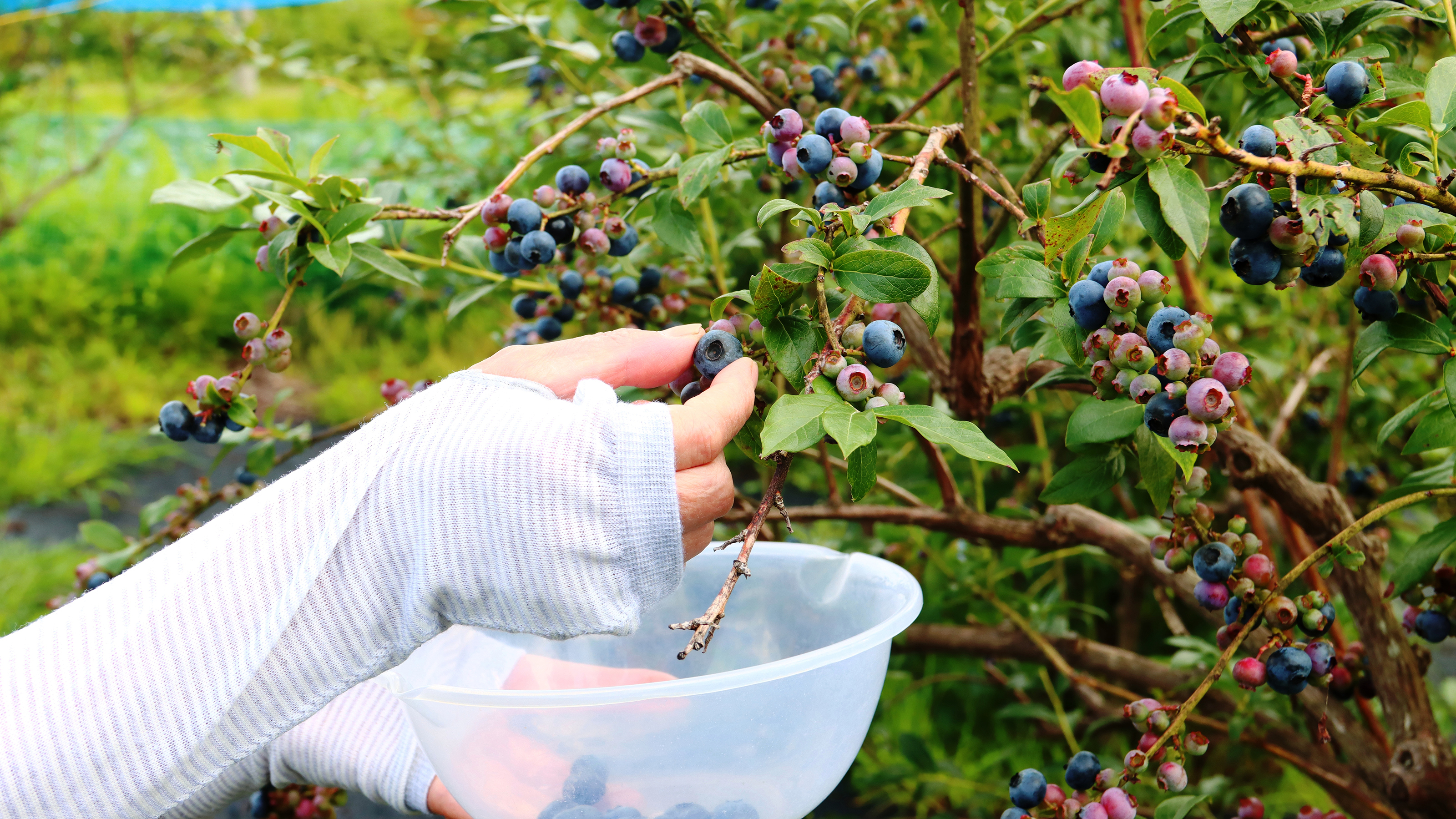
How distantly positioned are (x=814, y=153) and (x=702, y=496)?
0.76 feet

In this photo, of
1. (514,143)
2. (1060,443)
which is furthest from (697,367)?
(514,143)

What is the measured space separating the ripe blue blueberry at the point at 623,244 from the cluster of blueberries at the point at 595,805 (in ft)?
1.37

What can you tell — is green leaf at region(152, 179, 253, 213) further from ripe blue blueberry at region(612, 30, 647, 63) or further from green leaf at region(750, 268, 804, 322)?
green leaf at region(750, 268, 804, 322)

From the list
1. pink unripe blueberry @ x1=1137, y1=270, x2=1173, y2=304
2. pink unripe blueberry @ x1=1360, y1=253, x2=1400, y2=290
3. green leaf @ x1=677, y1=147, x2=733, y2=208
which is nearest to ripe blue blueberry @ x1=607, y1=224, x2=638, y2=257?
green leaf @ x1=677, y1=147, x2=733, y2=208

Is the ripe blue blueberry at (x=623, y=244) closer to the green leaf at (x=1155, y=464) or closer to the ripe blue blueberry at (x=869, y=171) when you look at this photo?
the ripe blue blueberry at (x=869, y=171)

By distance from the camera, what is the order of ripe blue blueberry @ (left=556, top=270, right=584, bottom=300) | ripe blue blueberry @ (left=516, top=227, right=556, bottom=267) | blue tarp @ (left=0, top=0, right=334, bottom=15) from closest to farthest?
ripe blue blueberry @ (left=516, top=227, right=556, bottom=267), ripe blue blueberry @ (left=556, top=270, right=584, bottom=300), blue tarp @ (left=0, top=0, right=334, bottom=15)

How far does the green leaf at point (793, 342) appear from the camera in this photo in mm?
596

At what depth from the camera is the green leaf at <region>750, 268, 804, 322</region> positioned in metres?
0.58

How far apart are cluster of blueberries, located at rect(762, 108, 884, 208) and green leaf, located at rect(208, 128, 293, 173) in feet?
1.31

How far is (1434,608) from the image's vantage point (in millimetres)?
872

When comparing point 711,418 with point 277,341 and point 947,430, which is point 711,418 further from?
point 277,341

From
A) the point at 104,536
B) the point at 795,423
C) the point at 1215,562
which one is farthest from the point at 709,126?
the point at 104,536

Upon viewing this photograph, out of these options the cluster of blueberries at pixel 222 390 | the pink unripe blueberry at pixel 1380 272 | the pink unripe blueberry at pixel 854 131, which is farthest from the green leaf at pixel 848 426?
the cluster of blueberries at pixel 222 390

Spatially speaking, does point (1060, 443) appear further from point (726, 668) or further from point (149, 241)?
point (149, 241)
